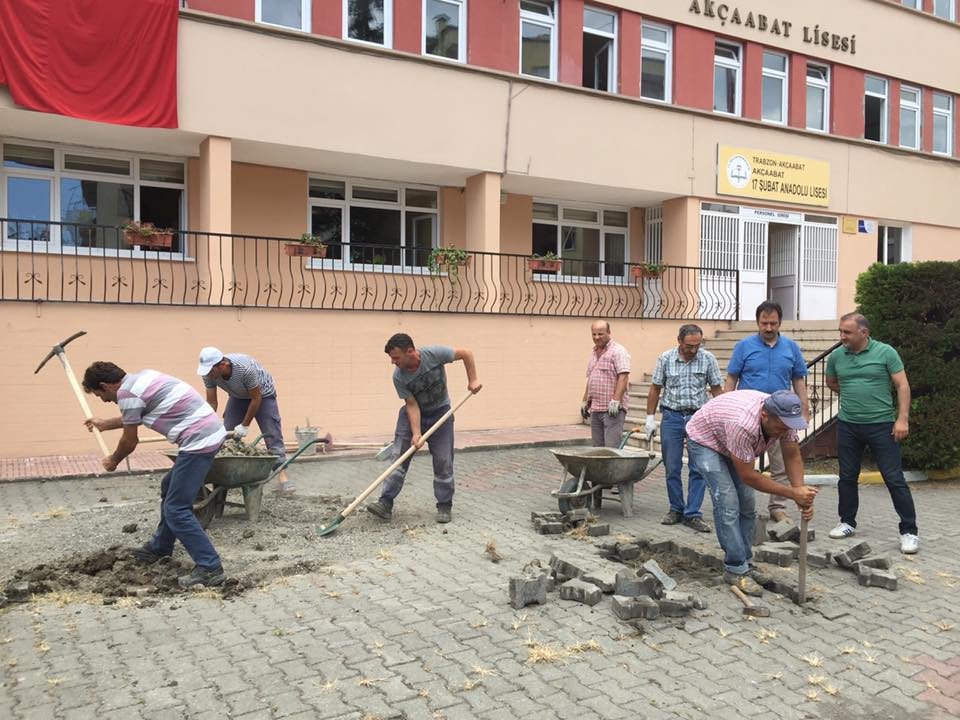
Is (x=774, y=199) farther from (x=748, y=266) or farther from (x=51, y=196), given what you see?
(x=51, y=196)

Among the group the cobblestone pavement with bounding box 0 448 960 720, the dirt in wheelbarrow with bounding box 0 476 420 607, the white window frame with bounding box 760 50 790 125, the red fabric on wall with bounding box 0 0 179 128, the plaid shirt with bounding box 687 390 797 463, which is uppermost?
the white window frame with bounding box 760 50 790 125

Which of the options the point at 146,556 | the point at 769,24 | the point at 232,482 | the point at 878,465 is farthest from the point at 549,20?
the point at 146,556

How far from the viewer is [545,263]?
13070mm

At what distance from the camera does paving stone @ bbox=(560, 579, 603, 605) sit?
4.35m

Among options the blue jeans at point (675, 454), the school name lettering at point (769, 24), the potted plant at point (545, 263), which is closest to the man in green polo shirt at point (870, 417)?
the blue jeans at point (675, 454)

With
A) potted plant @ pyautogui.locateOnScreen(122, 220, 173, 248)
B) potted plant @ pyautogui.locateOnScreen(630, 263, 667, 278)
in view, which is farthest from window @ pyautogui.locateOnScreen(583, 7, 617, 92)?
potted plant @ pyautogui.locateOnScreen(122, 220, 173, 248)

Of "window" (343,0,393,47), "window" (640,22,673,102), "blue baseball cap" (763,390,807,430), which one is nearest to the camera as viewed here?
"blue baseball cap" (763,390,807,430)

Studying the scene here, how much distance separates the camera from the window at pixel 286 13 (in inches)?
434

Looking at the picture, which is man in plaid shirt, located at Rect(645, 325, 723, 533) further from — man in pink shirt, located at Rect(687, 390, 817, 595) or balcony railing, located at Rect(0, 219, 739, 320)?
balcony railing, located at Rect(0, 219, 739, 320)

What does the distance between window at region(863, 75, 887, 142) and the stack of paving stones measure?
1434cm

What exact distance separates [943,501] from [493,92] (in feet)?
28.2

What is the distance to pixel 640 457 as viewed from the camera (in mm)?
6352

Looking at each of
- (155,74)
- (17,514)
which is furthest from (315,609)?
(155,74)

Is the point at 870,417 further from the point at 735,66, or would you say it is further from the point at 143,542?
the point at 735,66
